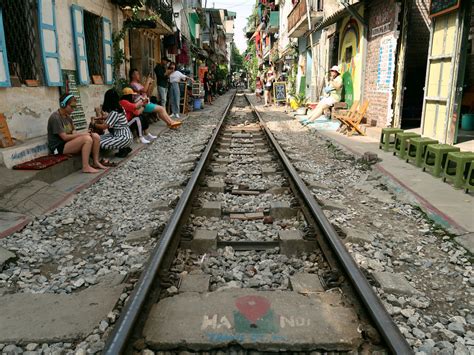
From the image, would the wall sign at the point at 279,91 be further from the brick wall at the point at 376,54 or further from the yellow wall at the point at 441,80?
the yellow wall at the point at 441,80

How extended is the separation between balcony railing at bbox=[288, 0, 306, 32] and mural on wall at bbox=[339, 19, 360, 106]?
18.3 feet

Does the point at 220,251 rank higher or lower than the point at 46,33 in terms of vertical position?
lower

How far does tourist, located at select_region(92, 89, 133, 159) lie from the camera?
7734 mm

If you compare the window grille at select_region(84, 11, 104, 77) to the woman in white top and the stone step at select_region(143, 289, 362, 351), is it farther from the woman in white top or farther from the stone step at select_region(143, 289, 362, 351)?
the stone step at select_region(143, 289, 362, 351)

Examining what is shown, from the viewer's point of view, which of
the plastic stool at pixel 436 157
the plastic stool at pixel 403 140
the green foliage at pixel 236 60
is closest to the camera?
the plastic stool at pixel 436 157

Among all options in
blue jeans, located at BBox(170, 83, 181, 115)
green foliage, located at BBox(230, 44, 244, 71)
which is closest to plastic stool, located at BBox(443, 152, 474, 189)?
blue jeans, located at BBox(170, 83, 181, 115)

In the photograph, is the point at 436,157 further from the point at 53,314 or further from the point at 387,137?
the point at 53,314

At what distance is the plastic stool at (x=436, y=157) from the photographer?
6144 millimetres

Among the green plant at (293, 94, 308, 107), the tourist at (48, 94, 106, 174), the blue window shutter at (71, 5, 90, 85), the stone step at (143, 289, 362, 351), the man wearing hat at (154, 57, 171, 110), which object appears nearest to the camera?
the stone step at (143, 289, 362, 351)

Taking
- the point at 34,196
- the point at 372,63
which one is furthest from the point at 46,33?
the point at 372,63

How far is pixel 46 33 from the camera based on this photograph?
7.61 metres

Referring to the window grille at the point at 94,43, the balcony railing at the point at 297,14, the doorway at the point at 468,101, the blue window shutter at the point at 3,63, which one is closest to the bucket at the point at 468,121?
the doorway at the point at 468,101

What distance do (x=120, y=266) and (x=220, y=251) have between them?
2.78ft

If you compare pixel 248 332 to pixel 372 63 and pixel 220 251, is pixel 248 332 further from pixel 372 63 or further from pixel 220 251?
pixel 372 63
